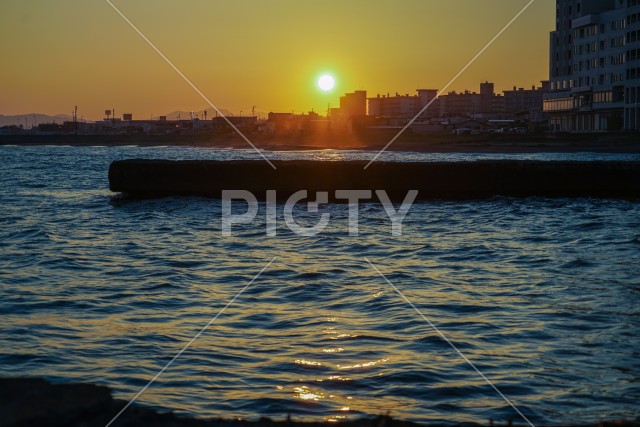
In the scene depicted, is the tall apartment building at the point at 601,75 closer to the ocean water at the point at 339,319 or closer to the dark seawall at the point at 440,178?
the dark seawall at the point at 440,178

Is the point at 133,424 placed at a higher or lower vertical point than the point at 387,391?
higher

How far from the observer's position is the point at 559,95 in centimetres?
12925

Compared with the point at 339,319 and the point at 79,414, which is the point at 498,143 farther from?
the point at 79,414

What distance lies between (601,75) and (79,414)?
383 ft

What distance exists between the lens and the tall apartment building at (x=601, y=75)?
103750mm

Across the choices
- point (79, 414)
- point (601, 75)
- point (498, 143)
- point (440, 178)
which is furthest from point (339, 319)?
point (601, 75)

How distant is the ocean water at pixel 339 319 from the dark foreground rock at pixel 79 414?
1.73 metres

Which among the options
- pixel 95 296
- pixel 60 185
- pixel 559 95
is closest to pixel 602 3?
Answer: pixel 559 95

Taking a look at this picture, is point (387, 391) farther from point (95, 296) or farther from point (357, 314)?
point (95, 296)

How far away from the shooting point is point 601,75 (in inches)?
4488

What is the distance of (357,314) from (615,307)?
334cm

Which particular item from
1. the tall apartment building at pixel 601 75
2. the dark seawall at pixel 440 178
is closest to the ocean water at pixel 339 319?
the dark seawall at pixel 440 178

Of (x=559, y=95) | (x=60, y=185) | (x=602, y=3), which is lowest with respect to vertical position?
(x=60, y=185)

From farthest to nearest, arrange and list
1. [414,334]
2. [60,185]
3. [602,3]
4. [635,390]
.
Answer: [602,3]
[60,185]
[414,334]
[635,390]
